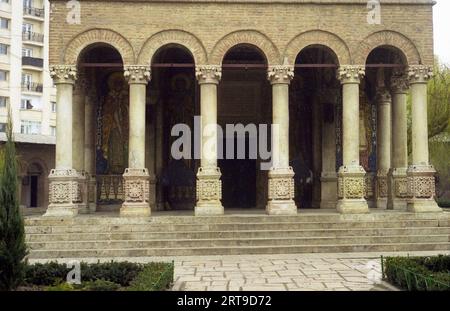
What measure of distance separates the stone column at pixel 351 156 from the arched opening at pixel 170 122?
570 centimetres

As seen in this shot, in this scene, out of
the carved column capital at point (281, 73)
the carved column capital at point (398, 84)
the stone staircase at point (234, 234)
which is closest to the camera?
the stone staircase at point (234, 234)

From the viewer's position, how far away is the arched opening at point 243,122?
19344mm

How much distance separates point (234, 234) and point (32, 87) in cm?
3865

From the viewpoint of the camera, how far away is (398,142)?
58.4 feet

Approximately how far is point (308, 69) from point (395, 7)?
14.7 feet

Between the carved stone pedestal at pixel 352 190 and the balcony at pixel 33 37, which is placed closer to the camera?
the carved stone pedestal at pixel 352 190

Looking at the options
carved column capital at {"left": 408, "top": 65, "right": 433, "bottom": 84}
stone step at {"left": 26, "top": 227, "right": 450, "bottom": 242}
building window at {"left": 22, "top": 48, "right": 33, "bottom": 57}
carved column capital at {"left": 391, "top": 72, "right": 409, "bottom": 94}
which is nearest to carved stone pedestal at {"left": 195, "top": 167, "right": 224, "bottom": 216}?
stone step at {"left": 26, "top": 227, "right": 450, "bottom": 242}

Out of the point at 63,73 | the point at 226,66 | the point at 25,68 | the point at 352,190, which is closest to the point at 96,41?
the point at 63,73

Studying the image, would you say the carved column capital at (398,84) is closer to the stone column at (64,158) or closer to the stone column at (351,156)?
the stone column at (351,156)

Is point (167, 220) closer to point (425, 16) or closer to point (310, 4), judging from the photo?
point (310, 4)

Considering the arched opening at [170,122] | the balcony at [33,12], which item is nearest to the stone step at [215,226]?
the arched opening at [170,122]

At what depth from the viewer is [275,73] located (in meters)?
15.7
